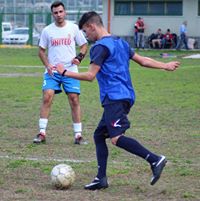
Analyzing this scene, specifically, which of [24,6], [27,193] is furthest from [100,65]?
[24,6]

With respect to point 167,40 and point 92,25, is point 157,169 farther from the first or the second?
point 167,40

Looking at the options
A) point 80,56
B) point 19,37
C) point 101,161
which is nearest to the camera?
point 101,161

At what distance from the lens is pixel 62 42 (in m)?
11.5

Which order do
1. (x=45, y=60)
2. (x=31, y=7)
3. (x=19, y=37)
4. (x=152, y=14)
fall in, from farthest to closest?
(x=31, y=7) → (x=19, y=37) → (x=152, y=14) → (x=45, y=60)

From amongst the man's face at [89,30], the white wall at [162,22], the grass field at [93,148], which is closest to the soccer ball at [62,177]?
the grass field at [93,148]

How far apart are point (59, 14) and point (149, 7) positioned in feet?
137

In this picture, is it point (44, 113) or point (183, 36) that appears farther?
point (183, 36)

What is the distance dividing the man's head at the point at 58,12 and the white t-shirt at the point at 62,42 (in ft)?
0.47

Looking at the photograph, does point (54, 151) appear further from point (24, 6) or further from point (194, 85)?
point (24, 6)

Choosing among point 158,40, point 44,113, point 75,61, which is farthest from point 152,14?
point 75,61

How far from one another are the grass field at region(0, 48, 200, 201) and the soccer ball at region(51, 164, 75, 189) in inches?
2.8

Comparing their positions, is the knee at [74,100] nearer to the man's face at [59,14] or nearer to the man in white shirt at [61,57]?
the man in white shirt at [61,57]

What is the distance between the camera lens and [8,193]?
7934mm

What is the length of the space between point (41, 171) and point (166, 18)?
143 feet
